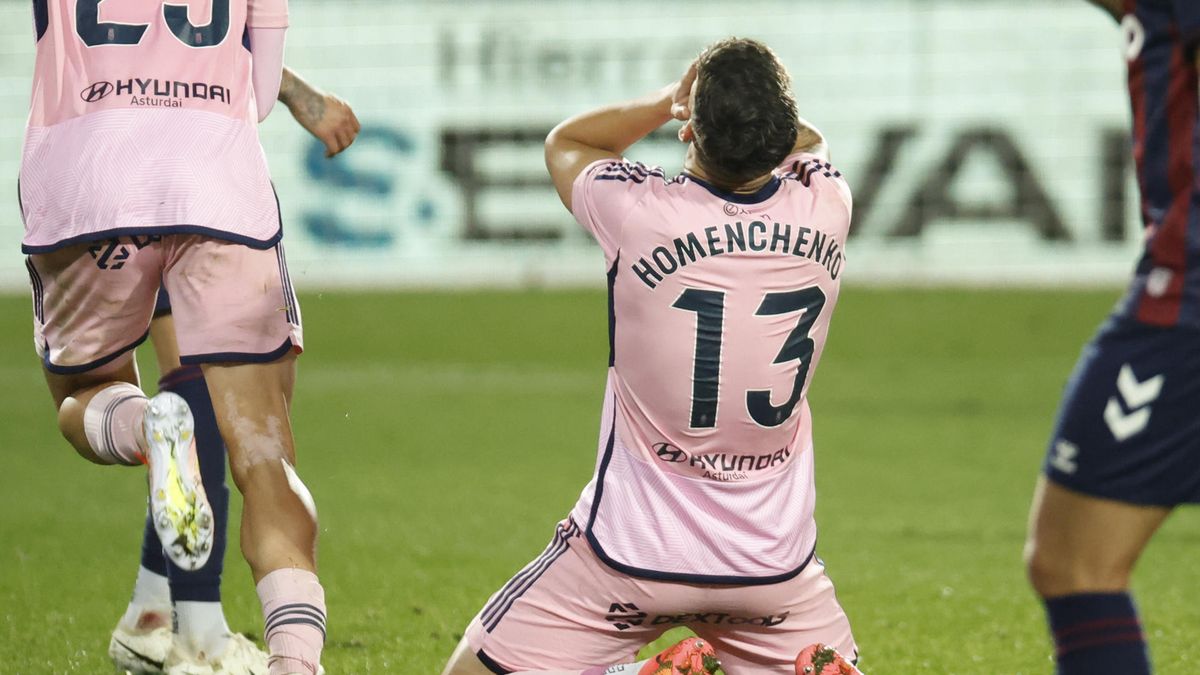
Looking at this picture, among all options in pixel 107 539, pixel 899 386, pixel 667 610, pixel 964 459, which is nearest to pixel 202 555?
pixel 667 610

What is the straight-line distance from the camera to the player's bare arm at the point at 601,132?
112 inches

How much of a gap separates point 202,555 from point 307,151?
9996 mm

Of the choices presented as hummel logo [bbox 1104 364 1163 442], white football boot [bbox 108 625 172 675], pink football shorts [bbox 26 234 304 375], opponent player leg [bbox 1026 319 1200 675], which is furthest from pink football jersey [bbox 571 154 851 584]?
white football boot [bbox 108 625 172 675]

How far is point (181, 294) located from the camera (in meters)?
3.02

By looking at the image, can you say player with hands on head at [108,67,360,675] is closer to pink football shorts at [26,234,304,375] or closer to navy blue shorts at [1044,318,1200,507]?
pink football shorts at [26,234,304,375]

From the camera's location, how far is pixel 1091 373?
221cm

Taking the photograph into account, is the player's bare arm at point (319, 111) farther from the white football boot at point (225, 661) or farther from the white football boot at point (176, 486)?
the white football boot at point (225, 661)

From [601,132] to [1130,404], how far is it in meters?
1.11

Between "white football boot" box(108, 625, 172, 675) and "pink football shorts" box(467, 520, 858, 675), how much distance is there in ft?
3.43

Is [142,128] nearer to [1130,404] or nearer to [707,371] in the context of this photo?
[707,371]

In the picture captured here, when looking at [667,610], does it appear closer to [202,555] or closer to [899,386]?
[202,555]

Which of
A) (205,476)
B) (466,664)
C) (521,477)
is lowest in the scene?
(521,477)

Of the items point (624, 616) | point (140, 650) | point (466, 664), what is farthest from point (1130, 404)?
point (140, 650)

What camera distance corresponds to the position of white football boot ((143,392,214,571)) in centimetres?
279
